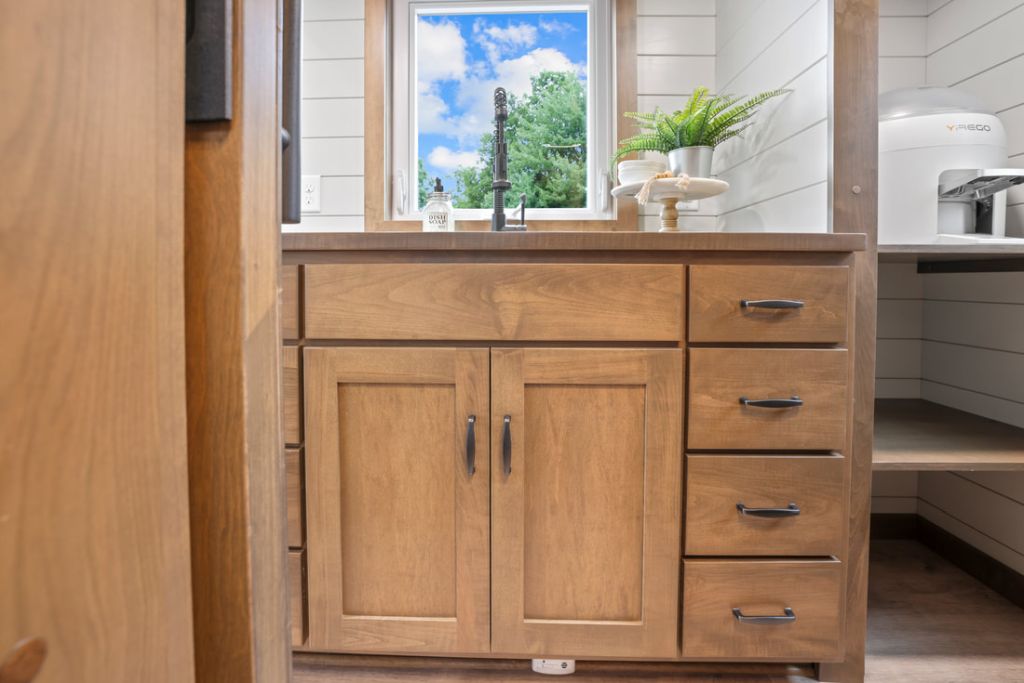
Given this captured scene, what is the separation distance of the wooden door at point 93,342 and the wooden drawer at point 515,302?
0.87m

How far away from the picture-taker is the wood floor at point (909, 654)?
4.18 feet

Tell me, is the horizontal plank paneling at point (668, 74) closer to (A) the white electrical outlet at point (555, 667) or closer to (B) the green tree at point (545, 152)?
(B) the green tree at point (545, 152)

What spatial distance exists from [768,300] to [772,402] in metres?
0.20

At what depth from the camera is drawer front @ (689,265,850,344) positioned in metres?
1.18

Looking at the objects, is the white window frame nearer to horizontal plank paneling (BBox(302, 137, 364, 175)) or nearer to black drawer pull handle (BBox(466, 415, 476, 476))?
horizontal plank paneling (BBox(302, 137, 364, 175))

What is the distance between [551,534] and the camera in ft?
3.98

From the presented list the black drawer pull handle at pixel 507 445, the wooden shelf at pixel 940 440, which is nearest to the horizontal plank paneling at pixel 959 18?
the wooden shelf at pixel 940 440

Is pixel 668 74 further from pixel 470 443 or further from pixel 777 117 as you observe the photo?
pixel 470 443

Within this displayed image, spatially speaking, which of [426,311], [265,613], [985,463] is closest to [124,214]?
[265,613]

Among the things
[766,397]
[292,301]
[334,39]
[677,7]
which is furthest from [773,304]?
[334,39]

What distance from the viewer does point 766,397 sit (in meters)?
1.19

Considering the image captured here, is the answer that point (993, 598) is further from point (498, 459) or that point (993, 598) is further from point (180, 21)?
point (180, 21)

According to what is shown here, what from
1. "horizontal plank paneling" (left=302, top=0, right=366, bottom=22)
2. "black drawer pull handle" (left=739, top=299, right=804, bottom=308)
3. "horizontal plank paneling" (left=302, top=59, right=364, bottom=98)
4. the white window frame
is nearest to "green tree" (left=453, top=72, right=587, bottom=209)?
the white window frame

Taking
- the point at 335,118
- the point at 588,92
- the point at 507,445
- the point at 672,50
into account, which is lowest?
the point at 507,445
